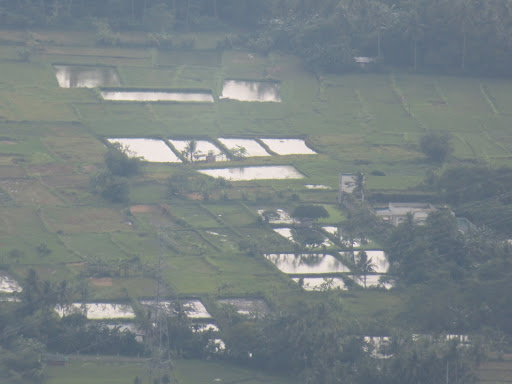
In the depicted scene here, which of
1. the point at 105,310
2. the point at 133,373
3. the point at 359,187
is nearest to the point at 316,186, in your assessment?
the point at 359,187

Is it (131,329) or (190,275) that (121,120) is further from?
(131,329)

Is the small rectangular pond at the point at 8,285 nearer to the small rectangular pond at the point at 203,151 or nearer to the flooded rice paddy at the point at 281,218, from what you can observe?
the flooded rice paddy at the point at 281,218

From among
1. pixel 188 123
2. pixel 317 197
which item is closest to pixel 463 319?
pixel 317 197

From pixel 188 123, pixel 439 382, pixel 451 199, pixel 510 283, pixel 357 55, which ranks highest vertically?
pixel 357 55

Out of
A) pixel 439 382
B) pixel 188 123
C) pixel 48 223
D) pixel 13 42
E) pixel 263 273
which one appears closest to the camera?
pixel 439 382

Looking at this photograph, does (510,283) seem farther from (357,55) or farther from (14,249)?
(357,55)

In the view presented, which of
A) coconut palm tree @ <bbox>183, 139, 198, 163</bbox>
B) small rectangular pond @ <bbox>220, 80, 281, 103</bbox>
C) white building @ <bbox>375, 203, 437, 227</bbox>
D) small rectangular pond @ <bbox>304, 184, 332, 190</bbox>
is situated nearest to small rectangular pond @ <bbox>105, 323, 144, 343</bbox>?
white building @ <bbox>375, 203, 437, 227</bbox>
